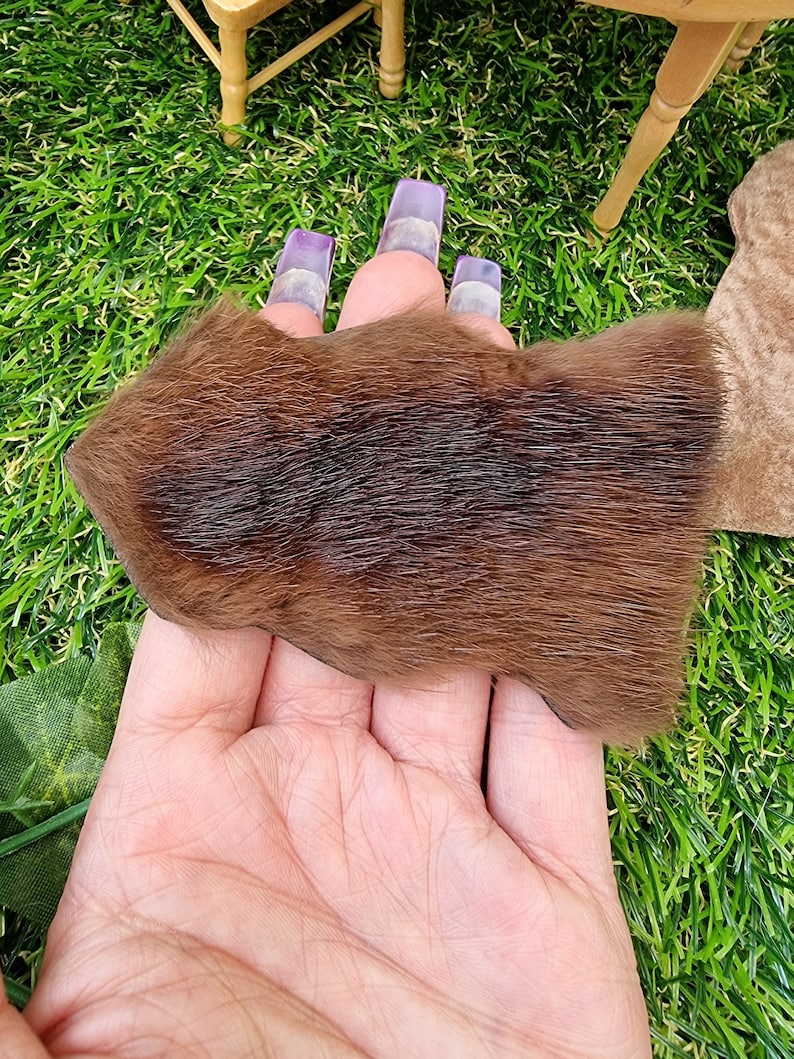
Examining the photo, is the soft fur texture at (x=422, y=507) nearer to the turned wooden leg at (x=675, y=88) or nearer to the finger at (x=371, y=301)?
the finger at (x=371, y=301)

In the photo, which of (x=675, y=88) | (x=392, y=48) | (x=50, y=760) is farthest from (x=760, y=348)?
(x=50, y=760)

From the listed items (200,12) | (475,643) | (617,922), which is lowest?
(617,922)

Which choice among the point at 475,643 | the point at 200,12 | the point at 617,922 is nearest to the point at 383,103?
the point at 200,12

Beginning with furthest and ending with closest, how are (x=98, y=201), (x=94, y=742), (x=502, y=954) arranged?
(x=98, y=201) → (x=94, y=742) → (x=502, y=954)

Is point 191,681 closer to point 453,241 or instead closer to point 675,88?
point 453,241

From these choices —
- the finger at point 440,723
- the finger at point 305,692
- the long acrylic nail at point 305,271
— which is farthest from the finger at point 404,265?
the finger at point 305,692

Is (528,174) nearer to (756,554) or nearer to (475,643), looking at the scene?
(756,554)

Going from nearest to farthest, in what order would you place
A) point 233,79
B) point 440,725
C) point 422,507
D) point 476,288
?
point 422,507, point 440,725, point 476,288, point 233,79
